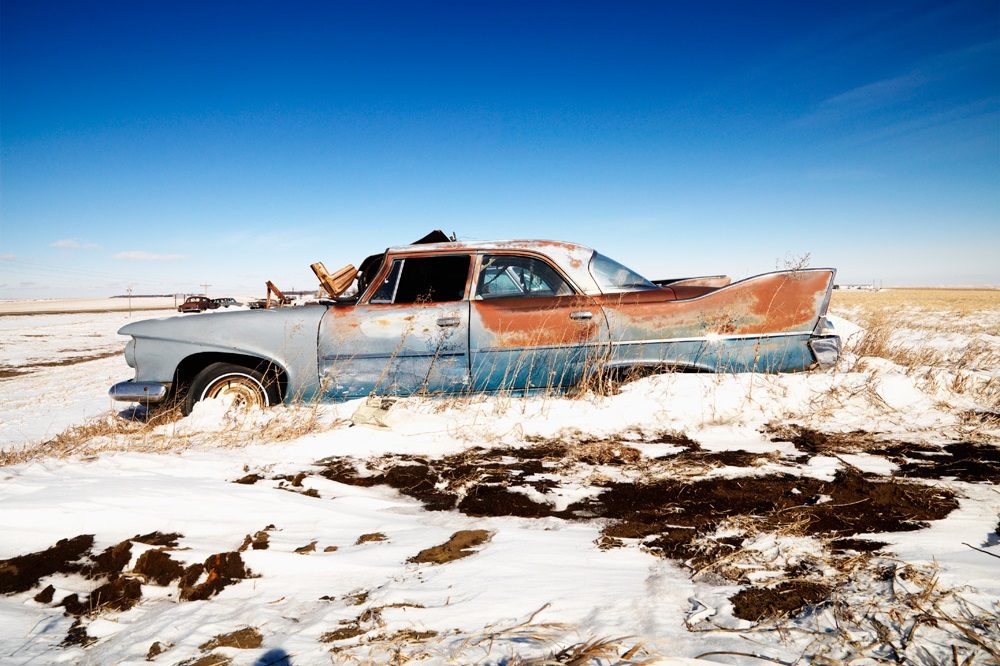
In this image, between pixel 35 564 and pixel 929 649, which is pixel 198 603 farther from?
pixel 929 649

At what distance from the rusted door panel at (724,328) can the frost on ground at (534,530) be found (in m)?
0.19

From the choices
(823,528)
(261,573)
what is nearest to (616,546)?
(823,528)

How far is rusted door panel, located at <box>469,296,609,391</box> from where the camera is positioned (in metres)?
3.73

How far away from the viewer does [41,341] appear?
14812 mm

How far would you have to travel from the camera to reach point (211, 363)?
13.3ft

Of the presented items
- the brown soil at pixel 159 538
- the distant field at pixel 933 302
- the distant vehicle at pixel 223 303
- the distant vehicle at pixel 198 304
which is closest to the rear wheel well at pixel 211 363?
the brown soil at pixel 159 538

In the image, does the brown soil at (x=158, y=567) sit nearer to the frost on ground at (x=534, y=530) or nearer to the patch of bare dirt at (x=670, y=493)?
the frost on ground at (x=534, y=530)

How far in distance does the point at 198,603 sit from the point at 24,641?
43 cm

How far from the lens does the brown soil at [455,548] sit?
71.6 inches

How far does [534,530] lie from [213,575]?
49.4 inches

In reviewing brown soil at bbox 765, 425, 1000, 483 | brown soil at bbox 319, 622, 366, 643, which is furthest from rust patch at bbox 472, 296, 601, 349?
brown soil at bbox 319, 622, 366, 643

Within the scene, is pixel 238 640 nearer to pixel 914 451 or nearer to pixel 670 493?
pixel 670 493

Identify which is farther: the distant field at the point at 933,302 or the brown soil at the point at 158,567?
the distant field at the point at 933,302

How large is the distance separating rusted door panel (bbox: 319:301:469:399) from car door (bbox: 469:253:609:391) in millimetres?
129
